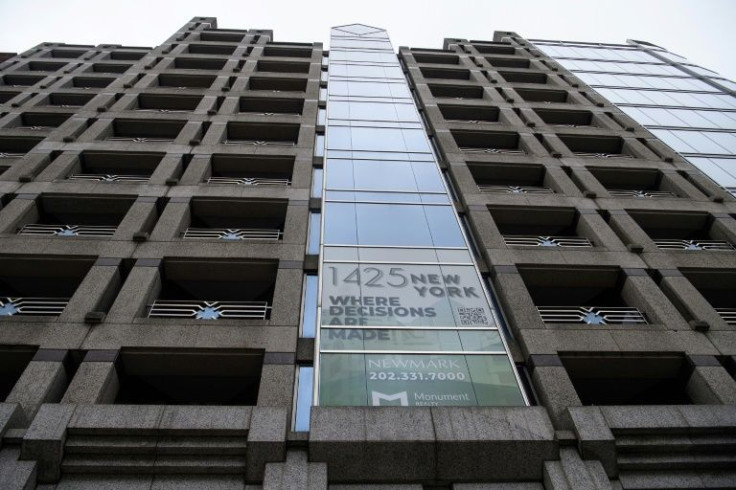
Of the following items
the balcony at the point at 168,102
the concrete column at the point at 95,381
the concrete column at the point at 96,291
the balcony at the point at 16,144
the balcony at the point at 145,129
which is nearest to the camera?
the concrete column at the point at 95,381

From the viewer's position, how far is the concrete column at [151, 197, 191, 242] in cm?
1609

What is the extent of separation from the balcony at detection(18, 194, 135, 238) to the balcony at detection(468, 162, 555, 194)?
13.8 meters

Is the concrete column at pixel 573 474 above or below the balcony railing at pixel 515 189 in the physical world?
below

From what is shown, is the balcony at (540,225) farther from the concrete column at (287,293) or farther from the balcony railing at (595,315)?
the concrete column at (287,293)

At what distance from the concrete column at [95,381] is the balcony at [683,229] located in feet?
57.9

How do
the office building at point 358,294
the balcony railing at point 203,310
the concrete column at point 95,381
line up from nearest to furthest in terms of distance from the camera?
the office building at point 358,294 → the concrete column at point 95,381 → the balcony railing at point 203,310

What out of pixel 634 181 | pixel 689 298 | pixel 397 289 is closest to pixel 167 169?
pixel 397 289

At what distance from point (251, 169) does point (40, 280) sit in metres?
8.86

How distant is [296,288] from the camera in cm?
1429

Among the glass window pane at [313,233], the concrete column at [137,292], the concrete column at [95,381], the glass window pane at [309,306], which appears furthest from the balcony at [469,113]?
the concrete column at [95,381]

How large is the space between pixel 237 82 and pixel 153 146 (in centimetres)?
894

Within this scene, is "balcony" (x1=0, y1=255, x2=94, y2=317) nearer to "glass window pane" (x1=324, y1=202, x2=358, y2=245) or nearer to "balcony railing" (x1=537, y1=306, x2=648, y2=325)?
"glass window pane" (x1=324, y1=202, x2=358, y2=245)

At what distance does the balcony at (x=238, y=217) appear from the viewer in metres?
18.0

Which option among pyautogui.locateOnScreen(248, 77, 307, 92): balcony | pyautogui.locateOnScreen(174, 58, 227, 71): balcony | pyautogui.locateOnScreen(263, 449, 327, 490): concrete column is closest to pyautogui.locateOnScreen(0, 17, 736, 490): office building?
pyautogui.locateOnScreen(263, 449, 327, 490): concrete column
